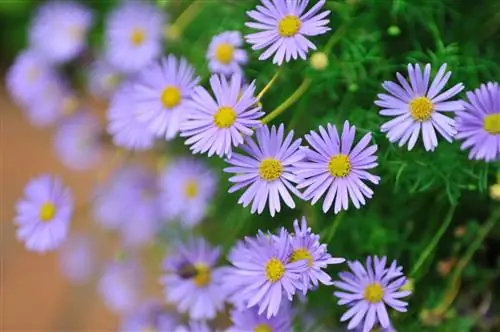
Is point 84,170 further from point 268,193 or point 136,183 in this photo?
point 268,193

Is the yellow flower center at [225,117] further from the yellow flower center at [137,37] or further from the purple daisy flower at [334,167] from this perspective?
the yellow flower center at [137,37]

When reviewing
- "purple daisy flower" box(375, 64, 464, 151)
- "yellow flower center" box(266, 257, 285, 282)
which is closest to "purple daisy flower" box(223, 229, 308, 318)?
"yellow flower center" box(266, 257, 285, 282)

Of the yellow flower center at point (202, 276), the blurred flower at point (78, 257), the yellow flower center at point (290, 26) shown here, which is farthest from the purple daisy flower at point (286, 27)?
the blurred flower at point (78, 257)

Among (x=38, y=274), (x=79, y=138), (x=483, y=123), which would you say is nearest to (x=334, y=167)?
(x=483, y=123)

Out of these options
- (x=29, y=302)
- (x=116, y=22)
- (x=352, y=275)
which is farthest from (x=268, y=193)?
(x=29, y=302)

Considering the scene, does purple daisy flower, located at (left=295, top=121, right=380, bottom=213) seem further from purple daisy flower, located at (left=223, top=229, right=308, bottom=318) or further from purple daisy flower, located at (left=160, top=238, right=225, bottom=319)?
purple daisy flower, located at (left=160, top=238, right=225, bottom=319)

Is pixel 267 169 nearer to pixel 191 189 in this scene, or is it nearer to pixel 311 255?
pixel 311 255
